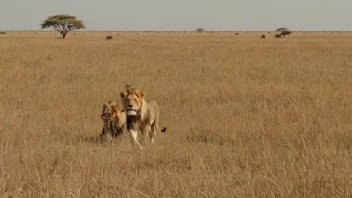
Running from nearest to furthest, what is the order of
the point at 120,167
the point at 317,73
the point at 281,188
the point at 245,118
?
the point at 281,188 < the point at 120,167 < the point at 245,118 < the point at 317,73

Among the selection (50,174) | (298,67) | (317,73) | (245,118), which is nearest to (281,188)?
(50,174)

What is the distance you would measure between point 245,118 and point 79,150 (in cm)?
304

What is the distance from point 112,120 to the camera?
5500 mm

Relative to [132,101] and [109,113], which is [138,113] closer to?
[132,101]

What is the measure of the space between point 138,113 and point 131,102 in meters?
0.25

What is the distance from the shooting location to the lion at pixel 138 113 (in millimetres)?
4902

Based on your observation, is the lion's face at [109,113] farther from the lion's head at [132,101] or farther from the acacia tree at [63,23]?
the acacia tree at [63,23]

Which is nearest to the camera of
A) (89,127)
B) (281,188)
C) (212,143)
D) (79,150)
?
(281,188)

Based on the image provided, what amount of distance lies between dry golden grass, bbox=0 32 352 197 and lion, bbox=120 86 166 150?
0.20 metres

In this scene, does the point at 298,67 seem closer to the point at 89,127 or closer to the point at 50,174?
the point at 89,127

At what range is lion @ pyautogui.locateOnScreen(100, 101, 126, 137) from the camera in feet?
17.9

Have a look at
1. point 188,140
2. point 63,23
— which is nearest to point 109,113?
point 188,140

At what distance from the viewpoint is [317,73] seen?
1320 cm

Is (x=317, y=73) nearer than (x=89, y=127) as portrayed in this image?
No
